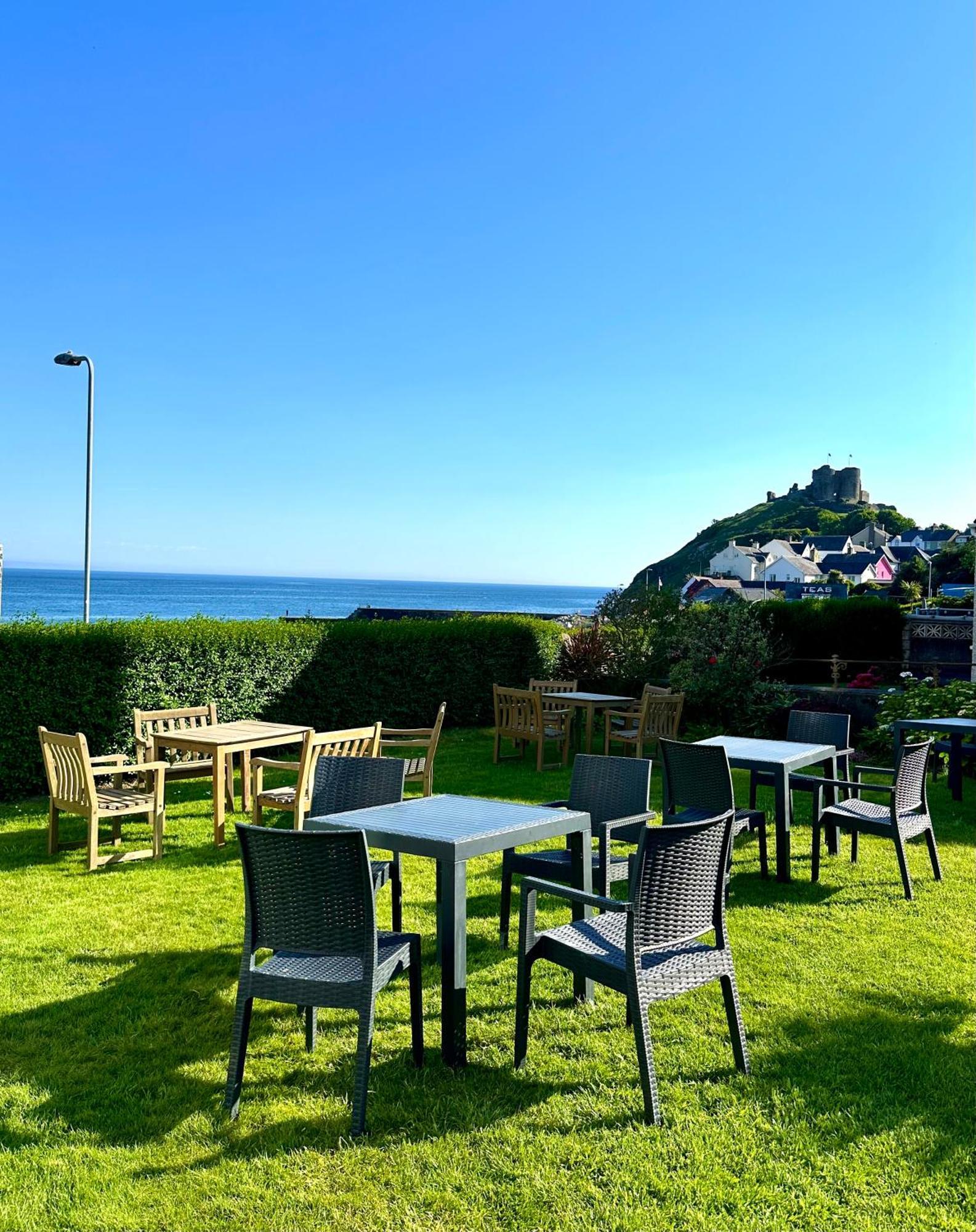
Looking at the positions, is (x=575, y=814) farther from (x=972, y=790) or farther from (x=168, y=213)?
(x=168, y=213)

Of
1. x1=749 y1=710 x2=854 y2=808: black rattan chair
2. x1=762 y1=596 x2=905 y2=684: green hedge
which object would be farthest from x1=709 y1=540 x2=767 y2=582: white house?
x1=749 y1=710 x2=854 y2=808: black rattan chair

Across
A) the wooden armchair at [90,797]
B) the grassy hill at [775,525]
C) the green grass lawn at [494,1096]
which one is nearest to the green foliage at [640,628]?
the wooden armchair at [90,797]

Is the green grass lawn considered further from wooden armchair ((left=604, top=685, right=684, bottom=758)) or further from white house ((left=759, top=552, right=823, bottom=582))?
white house ((left=759, top=552, right=823, bottom=582))

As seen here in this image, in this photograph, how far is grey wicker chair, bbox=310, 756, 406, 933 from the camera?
455cm

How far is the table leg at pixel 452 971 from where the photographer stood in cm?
339

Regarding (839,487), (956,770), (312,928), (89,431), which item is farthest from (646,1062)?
(839,487)

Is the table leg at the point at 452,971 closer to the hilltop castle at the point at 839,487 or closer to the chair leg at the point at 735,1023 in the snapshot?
the chair leg at the point at 735,1023

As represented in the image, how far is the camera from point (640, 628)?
14289 millimetres

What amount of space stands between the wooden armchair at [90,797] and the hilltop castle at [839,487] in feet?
416

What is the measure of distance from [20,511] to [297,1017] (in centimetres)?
5496

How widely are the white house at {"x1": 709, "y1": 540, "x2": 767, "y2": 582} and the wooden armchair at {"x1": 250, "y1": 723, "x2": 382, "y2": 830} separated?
91271 mm

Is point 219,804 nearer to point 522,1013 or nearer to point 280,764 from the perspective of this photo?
point 280,764

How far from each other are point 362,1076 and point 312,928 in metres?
0.50

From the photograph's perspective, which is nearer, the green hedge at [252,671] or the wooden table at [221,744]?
the wooden table at [221,744]
